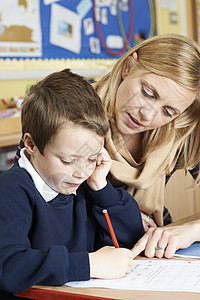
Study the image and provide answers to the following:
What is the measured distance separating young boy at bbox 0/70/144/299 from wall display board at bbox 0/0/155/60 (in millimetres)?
1488

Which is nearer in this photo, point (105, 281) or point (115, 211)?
point (105, 281)

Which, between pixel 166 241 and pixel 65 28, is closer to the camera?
pixel 166 241

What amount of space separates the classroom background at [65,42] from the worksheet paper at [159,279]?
1.21 metres

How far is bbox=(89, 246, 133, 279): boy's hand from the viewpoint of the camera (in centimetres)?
82

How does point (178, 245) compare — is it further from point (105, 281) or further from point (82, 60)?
point (82, 60)

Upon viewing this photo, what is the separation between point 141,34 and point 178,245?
251cm

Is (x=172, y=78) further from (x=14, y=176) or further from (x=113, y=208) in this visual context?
(x=14, y=176)

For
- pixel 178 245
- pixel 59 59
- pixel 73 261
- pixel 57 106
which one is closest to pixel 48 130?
pixel 57 106

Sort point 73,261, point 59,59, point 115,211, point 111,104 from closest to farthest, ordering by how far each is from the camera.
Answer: point 73,261, point 115,211, point 111,104, point 59,59

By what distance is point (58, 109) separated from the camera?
2.91 feet

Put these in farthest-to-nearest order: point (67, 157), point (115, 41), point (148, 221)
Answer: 1. point (115, 41)
2. point (148, 221)
3. point (67, 157)

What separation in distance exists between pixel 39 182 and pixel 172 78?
0.44m

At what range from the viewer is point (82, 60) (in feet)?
9.26

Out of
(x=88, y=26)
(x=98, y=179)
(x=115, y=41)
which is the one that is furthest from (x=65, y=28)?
(x=98, y=179)
